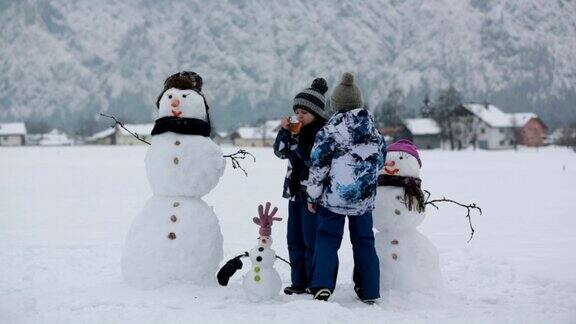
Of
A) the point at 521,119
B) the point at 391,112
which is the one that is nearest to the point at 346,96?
the point at 391,112

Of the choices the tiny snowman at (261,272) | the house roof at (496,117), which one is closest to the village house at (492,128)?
the house roof at (496,117)

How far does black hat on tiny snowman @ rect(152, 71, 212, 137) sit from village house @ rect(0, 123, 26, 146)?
110m

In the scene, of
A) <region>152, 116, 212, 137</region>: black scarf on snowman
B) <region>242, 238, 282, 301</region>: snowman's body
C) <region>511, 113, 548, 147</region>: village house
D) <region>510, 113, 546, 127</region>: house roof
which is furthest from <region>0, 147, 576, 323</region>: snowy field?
<region>511, 113, 548, 147</region>: village house

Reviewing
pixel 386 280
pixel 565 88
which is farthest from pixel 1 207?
pixel 565 88

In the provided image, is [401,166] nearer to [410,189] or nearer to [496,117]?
[410,189]

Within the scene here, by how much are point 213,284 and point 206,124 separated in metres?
1.42

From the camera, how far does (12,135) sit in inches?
4210

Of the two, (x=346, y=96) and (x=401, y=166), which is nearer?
(x=346, y=96)

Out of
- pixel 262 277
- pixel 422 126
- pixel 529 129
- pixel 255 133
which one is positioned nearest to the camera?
pixel 262 277

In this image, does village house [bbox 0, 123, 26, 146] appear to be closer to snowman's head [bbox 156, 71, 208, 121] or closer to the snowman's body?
snowman's head [bbox 156, 71, 208, 121]

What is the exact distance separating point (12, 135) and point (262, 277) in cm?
11278

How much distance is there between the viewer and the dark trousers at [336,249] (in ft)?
15.7

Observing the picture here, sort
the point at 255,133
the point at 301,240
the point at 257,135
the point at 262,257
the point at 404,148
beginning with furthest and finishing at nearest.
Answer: the point at 255,133, the point at 257,135, the point at 404,148, the point at 301,240, the point at 262,257

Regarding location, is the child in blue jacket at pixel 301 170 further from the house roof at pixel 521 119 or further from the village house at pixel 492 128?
the house roof at pixel 521 119
